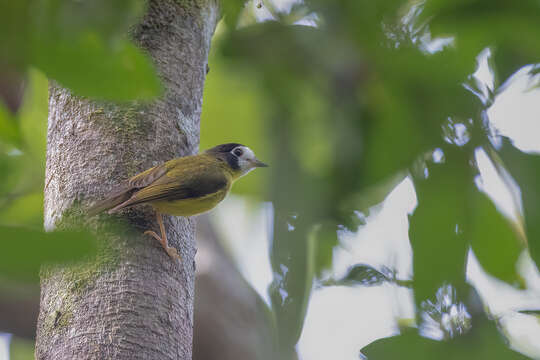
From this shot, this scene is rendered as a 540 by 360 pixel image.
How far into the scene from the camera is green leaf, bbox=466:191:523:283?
121 centimetres

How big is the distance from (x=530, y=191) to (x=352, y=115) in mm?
350

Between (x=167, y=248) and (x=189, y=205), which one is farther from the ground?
(x=189, y=205)

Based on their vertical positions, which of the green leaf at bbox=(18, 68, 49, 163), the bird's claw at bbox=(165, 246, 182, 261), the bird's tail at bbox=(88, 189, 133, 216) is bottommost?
the bird's claw at bbox=(165, 246, 182, 261)

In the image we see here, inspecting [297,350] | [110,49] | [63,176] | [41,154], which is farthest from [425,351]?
[41,154]

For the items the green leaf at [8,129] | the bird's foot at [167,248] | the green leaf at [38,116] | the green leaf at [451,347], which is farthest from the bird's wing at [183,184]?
the green leaf at [451,347]

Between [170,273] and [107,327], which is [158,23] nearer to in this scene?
[170,273]

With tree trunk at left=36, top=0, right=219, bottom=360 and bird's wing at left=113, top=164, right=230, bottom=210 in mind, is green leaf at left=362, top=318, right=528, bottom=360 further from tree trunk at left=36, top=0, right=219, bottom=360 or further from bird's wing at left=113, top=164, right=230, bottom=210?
bird's wing at left=113, top=164, right=230, bottom=210

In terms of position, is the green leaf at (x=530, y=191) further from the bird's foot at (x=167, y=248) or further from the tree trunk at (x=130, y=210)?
the bird's foot at (x=167, y=248)

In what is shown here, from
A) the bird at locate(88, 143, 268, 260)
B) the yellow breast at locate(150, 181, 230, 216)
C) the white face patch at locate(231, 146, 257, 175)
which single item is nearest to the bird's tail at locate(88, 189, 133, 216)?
the bird at locate(88, 143, 268, 260)

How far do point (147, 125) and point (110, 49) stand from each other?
1.96 m

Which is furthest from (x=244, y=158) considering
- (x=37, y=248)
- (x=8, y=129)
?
(x=37, y=248)

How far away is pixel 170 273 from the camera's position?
244cm

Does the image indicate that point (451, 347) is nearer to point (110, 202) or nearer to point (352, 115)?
point (352, 115)

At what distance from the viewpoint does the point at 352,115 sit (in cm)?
94
